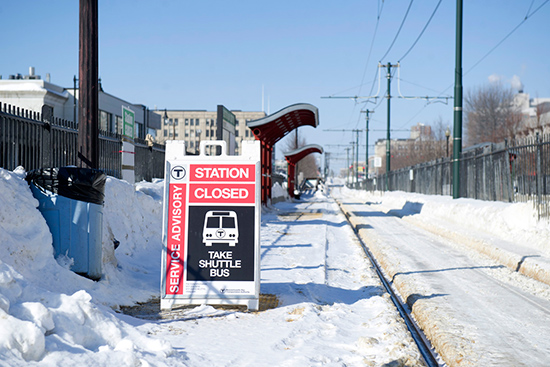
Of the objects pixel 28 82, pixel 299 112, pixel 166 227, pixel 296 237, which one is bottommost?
pixel 296 237

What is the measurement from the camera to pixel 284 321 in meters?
5.82

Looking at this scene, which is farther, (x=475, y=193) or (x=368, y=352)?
(x=475, y=193)

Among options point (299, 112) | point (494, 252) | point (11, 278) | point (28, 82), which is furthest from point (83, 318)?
point (28, 82)

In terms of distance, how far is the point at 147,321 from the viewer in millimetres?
5520

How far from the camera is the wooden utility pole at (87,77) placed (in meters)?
7.86

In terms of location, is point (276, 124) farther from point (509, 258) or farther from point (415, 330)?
point (415, 330)

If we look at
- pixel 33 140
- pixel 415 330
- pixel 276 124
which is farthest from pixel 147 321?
pixel 276 124

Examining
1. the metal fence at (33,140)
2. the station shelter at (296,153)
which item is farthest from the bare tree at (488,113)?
the metal fence at (33,140)

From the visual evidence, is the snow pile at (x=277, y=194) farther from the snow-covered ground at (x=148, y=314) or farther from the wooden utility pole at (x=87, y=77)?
the wooden utility pole at (x=87, y=77)

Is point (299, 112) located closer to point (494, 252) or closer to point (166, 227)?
point (494, 252)

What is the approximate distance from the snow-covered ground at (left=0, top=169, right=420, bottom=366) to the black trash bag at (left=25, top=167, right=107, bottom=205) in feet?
0.72

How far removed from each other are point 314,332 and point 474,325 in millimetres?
1655

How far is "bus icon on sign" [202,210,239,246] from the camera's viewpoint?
6137mm

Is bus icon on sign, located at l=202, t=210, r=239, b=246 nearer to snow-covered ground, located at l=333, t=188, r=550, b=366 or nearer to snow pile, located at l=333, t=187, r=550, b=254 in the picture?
snow-covered ground, located at l=333, t=188, r=550, b=366
